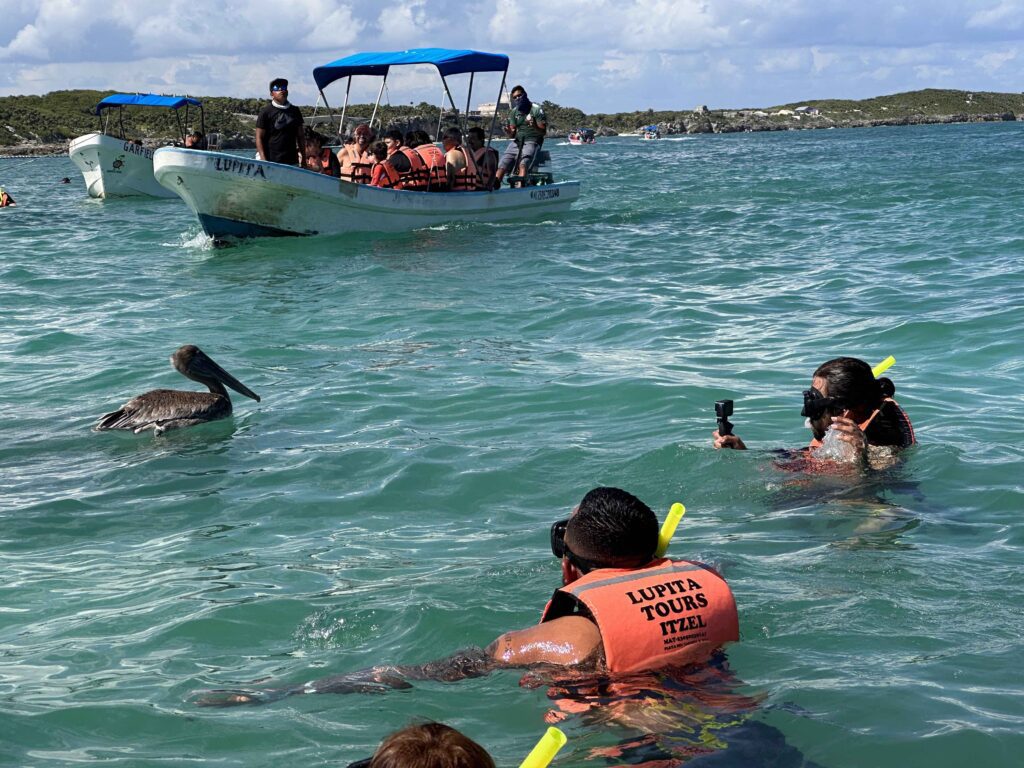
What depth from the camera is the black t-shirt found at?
1958 centimetres

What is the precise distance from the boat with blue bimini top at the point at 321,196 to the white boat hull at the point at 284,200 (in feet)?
0.05


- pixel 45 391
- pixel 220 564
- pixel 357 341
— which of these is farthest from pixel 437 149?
pixel 220 564

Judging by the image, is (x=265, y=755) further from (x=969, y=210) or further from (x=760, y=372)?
(x=969, y=210)

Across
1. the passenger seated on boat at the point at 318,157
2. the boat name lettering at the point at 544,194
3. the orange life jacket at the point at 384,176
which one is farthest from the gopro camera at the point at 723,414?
the boat name lettering at the point at 544,194

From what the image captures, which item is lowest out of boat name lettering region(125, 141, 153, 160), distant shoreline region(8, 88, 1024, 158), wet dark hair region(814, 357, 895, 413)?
wet dark hair region(814, 357, 895, 413)

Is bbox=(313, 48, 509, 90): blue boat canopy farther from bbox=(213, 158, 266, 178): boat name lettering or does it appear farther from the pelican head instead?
the pelican head

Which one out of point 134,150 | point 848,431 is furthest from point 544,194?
point 848,431

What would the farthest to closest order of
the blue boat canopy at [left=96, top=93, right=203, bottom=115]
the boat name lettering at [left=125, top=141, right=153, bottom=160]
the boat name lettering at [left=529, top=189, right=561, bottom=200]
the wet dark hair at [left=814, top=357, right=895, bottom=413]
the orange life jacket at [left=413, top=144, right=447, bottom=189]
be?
the boat name lettering at [left=125, top=141, right=153, bottom=160] → the blue boat canopy at [left=96, top=93, right=203, bottom=115] → the boat name lettering at [left=529, top=189, right=561, bottom=200] → the orange life jacket at [left=413, top=144, right=447, bottom=189] → the wet dark hair at [left=814, top=357, right=895, bottom=413]

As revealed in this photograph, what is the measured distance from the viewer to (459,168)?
2223 centimetres

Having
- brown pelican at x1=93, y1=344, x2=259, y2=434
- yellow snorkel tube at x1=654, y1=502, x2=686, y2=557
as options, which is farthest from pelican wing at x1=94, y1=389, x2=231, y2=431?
yellow snorkel tube at x1=654, y1=502, x2=686, y2=557

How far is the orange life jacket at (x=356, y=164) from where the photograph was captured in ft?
69.9

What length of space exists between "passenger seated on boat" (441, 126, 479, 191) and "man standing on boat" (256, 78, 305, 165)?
10.0ft

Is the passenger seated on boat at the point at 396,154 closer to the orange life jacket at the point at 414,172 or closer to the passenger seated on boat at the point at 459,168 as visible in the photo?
the orange life jacket at the point at 414,172

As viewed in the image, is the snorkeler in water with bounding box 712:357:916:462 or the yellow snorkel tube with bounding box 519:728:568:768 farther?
the snorkeler in water with bounding box 712:357:916:462
